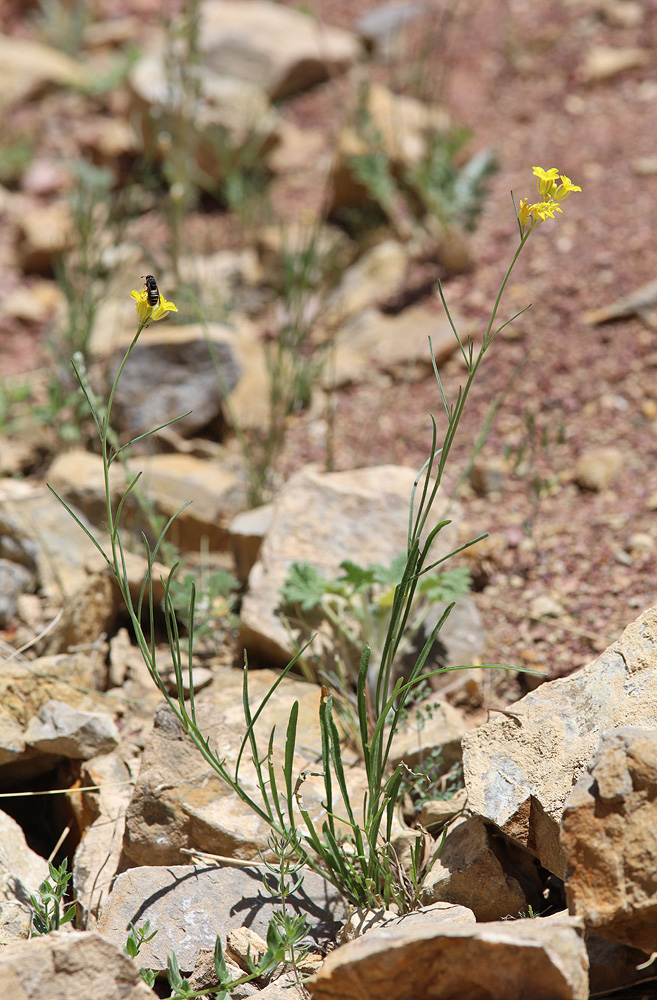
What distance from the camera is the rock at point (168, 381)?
3865mm

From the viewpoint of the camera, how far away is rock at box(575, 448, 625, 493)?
3.20 meters

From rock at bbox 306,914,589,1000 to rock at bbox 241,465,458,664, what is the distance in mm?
1252

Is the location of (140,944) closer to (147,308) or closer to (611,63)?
(147,308)

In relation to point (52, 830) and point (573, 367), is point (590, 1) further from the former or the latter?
point (52, 830)

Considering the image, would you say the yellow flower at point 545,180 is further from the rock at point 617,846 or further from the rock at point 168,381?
the rock at point 168,381

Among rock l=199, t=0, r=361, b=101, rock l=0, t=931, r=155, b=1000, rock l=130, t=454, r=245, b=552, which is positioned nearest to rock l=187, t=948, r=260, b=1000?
rock l=0, t=931, r=155, b=1000

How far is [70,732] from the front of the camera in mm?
2219

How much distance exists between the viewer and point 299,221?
5262 millimetres

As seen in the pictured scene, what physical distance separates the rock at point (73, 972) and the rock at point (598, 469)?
239 cm

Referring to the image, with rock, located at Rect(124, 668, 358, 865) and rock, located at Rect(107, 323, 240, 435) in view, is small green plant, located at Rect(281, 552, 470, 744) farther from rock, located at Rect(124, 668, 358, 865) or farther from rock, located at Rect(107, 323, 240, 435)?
rock, located at Rect(107, 323, 240, 435)

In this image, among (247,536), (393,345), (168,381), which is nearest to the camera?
(247,536)

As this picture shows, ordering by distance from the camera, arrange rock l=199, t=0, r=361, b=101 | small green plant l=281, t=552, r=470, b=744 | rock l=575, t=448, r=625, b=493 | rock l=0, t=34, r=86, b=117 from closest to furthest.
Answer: small green plant l=281, t=552, r=470, b=744 < rock l=575, t=448, r=625, b=493 < rock l=199, t=0, r=361, b=101 < rock l=0, t=34, r=86, b=117

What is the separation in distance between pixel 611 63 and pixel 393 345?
292cm

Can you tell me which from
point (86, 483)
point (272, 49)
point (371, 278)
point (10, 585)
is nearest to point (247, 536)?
point (86, 483)
